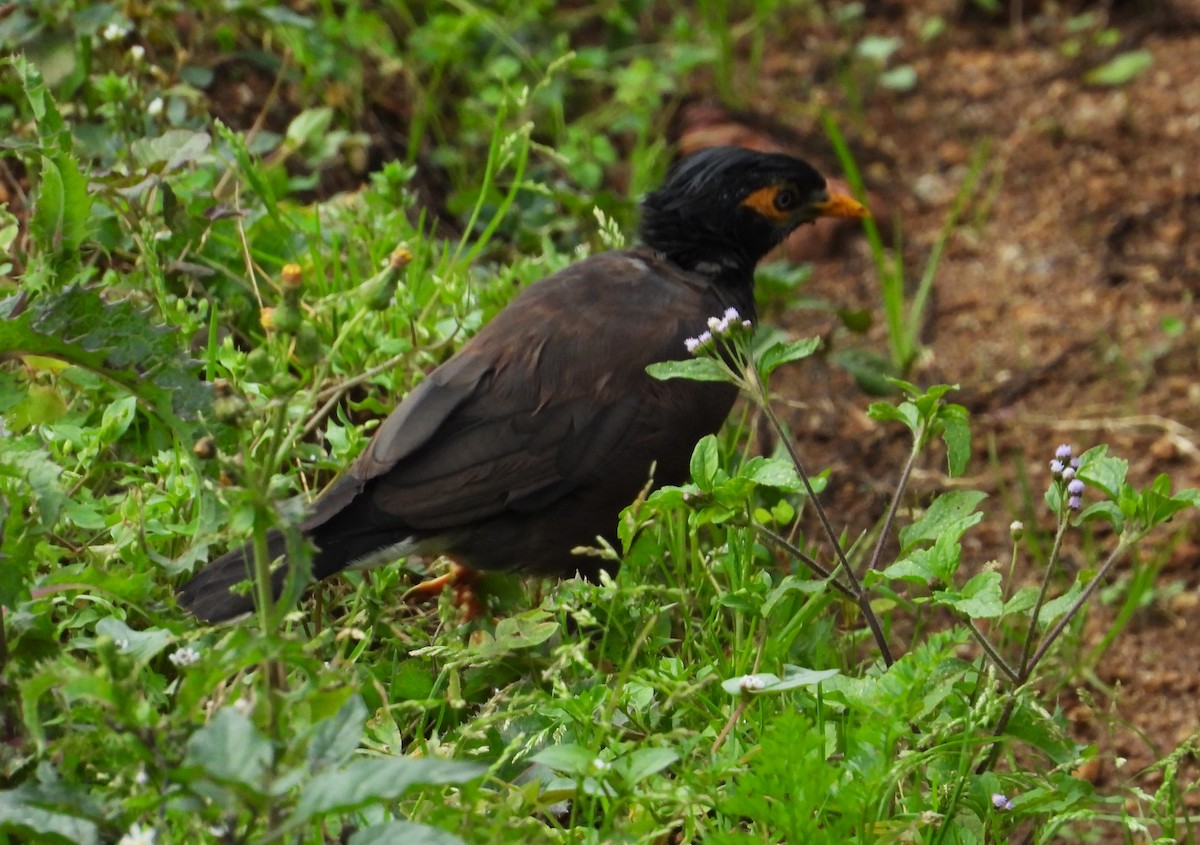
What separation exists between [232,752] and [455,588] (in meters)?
1.83

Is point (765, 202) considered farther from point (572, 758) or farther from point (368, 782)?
point (368, 782)

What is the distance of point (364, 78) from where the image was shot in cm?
609

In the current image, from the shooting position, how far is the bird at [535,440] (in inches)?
144

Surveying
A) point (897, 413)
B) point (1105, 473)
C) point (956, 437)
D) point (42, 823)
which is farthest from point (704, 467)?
point (42, 823)

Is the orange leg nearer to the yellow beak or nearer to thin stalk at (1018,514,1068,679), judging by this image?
thin stalk at (1018,514,1068,679)

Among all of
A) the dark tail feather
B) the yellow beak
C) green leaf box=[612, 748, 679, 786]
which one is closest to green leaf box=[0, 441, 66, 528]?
the dark tail feather

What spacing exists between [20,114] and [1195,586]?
394 centimetres

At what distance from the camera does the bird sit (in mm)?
3666

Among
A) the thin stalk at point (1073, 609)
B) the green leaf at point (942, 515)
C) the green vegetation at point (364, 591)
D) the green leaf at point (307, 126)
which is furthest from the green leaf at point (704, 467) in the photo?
the green leaf at point (307, 126)

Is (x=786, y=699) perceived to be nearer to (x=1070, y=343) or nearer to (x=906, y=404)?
(x=906, y=404)

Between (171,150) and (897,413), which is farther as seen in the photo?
(171,150)

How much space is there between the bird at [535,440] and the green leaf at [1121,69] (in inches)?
140

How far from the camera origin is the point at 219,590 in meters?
3.17

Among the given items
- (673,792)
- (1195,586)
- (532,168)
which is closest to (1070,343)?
(1195,586)
